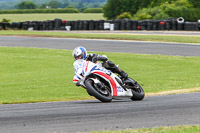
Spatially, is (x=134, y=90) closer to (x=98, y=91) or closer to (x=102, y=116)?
(x=98, y=91)

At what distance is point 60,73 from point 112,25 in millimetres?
32334

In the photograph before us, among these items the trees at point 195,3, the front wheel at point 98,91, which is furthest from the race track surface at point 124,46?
the trees at point 195,3

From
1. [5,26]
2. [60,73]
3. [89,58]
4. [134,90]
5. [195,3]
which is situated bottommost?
[60,73]

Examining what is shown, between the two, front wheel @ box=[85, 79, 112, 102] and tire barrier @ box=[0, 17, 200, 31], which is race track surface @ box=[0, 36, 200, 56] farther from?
front wheel @ box=[85, 79, 112, 102]

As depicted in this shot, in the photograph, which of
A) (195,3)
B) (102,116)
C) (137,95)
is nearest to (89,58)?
(137,95)

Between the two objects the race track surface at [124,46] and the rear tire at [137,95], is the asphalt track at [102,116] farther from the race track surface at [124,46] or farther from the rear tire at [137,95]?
the race track surface at [124,46]

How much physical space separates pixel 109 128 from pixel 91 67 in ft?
11.0

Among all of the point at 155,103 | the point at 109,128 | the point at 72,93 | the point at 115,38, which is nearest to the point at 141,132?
the point at 109,128

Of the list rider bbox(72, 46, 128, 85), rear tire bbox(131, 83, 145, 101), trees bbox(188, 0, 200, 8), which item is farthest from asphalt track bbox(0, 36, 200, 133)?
trees bbox(188, 0, 200, 8)

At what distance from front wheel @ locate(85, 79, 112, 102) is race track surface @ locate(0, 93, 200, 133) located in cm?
23

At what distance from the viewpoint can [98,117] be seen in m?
8.20

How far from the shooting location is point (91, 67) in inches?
409

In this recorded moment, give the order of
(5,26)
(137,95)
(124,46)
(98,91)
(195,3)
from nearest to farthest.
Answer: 1. (98,91)
2. (137,95)
3. (124,46)
4. (5,26)
5. (195,3)

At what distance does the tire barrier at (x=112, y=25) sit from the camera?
47.7m
